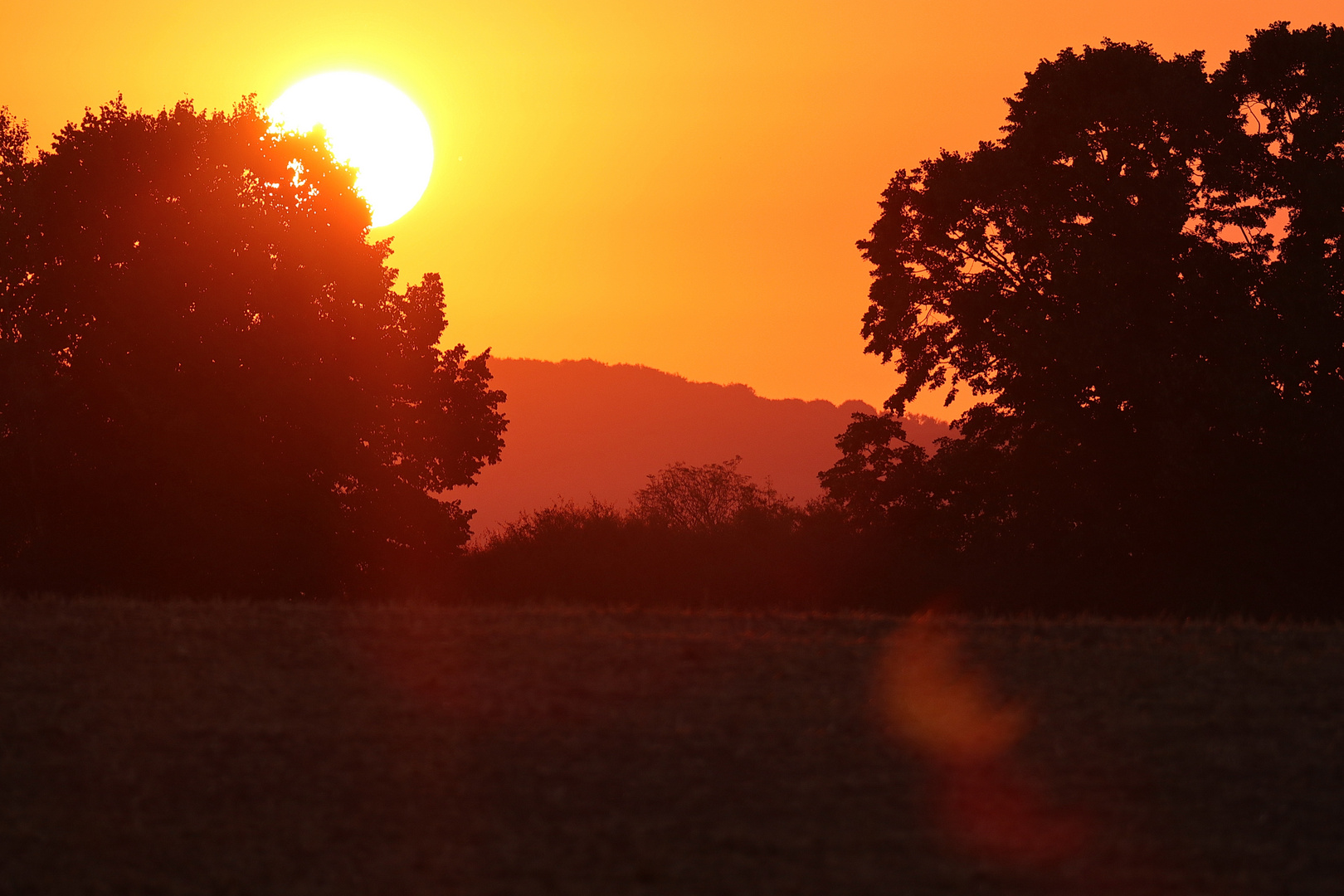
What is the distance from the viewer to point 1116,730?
376 inches

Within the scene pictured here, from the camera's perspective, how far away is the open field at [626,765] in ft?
24.0

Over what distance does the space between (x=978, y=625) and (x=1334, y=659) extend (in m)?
3.04

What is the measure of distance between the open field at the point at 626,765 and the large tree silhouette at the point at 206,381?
22366 millimetres

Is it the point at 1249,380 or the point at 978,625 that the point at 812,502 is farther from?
the point at 978,625

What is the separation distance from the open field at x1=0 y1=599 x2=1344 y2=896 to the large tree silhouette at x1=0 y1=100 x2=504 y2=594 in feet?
73.4

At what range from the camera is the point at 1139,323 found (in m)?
32.2

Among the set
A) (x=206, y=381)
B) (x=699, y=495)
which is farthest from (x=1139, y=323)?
(x=699, y=495)

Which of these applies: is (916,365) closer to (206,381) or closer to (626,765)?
(206,381)

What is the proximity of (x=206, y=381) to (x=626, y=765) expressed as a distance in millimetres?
27958

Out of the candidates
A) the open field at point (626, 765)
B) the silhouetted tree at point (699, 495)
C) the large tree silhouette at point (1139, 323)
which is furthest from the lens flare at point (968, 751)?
the silhouetted tree at point (699, 495)

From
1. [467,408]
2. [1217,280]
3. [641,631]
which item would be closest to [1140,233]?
[1217,280]

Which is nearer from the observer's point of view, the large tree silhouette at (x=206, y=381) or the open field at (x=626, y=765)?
the open field at (x=626, y=765)

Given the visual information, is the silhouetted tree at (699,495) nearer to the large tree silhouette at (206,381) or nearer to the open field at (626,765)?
the large tree silhouette at (206,381)

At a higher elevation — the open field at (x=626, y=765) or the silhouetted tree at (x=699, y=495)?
the silhouetted tree at (x=699, y=495)
